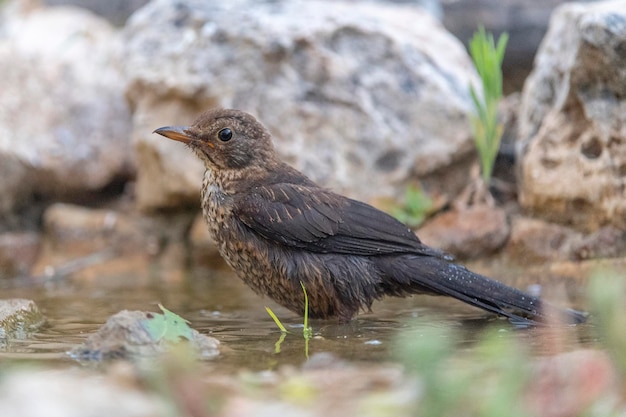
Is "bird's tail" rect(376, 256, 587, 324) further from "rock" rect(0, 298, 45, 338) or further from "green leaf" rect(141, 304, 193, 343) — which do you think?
"rock" rect(0, 298, 45, 338)

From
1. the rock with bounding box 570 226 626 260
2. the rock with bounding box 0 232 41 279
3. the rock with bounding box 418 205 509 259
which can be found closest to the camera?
the rock with bounding box 570 226 626 260

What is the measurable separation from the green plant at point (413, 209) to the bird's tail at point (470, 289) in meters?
1.80

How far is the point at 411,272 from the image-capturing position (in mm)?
5320

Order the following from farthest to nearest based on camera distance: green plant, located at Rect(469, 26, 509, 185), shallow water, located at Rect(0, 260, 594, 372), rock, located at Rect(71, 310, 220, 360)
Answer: green plant, located at Rect(469, 26, 509, 185)
shallow water, located at Rect(0, 260, 594, 372)
rock, located at Rect(71, 310, 220, 360)

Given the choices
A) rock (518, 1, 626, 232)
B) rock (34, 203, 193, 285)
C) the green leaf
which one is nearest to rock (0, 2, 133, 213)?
rock (34, 203, 193, 285)

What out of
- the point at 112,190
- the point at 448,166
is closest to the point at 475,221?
the point at 448,166

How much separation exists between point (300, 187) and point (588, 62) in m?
2.25

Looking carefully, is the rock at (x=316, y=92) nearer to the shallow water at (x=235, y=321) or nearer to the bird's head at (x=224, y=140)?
the shallow water at (x=235, y=321)

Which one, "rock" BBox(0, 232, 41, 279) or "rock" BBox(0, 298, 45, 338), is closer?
"rock" BBox(0, 298, 45, 338)

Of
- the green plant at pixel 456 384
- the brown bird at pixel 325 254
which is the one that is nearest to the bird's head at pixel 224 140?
the brown bird at pixel 325 254

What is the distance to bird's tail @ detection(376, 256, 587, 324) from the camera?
5.02 metres

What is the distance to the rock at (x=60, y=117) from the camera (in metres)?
8.46

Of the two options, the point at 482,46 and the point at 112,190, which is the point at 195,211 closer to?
the point at 112,190

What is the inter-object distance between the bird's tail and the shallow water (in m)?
0.11
